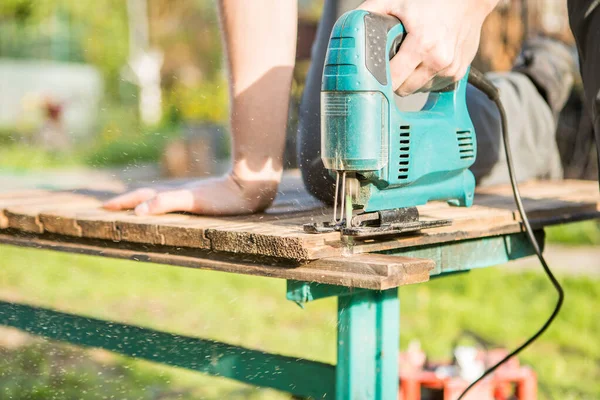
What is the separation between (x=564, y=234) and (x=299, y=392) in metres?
3.74

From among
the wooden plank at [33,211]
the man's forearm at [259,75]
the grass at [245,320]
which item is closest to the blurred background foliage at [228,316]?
the grass at [245,320]

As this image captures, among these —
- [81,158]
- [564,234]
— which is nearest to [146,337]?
[564,234]

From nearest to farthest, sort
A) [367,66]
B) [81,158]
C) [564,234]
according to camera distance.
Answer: [367,66], [564,234], [81,158]

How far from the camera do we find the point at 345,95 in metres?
1.44

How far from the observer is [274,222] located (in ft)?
5.43

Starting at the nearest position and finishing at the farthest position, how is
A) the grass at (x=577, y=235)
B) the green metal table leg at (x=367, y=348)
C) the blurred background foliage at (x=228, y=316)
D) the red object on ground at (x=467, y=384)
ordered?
1. the green metal table leg at (x=367, y=348)
2. the red object on ground at (x=467, y=384)
3. the blurred background foliage at (x=228, y=316)
4. the grass at (x=577, y=235)

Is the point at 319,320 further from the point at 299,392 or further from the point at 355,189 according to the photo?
the point at 355,189

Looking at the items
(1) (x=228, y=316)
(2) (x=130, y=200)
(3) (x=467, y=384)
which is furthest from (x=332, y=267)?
(1) (x=228, y=316)

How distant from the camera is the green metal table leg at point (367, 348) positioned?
Answer: 156cm

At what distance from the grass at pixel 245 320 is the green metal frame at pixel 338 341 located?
0.81 m

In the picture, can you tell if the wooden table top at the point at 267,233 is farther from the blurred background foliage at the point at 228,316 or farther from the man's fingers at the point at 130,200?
the blurred background foliage at the point at 228,316

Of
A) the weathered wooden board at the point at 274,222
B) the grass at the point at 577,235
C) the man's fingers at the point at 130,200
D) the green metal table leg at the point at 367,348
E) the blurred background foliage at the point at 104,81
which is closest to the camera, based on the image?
the weathered wooden board at the point at 274,222

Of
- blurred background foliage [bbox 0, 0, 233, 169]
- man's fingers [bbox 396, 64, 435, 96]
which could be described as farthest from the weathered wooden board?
blurred background foliage [bbox 0, 0, 233, 169]

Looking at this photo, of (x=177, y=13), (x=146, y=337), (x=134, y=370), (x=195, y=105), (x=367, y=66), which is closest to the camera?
(x=367, y=66)
